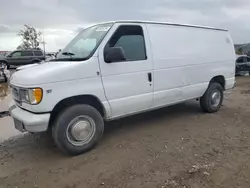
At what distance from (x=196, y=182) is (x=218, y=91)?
3.81 metres

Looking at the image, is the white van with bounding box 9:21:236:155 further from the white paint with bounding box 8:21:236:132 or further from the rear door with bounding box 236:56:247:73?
the rear door with bounding box 236:56:247:73

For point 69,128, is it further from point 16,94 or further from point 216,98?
point 216,98

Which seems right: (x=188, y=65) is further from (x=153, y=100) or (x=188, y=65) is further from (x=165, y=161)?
(x=165, y=161)

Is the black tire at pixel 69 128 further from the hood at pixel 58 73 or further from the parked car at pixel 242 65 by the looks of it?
the parked car at pixel 242 65

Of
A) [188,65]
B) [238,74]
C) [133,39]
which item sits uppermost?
[133,39]

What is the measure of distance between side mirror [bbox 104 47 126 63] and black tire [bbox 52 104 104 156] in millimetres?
850

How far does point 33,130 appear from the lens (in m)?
3.79

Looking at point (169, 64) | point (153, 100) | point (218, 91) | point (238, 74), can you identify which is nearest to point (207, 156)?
point (153, 100)

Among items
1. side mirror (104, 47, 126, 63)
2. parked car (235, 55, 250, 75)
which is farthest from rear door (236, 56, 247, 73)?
side mirror (104, 47, 126, 63)

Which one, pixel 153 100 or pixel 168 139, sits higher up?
pixel 153 100

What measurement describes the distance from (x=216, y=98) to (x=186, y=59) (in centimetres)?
162

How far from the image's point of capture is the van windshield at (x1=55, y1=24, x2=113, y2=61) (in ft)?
14.3

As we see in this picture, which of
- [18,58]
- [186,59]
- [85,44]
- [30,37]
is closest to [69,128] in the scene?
[85,44]

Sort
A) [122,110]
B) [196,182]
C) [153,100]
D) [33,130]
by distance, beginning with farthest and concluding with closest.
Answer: [153,100] → [122,110] → [33,130] → [196,182]
